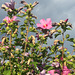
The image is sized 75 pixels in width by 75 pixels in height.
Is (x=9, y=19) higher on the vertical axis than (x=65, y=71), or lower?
higher

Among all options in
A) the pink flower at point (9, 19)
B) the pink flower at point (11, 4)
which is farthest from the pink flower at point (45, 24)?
the pink flower at point (11, 4)

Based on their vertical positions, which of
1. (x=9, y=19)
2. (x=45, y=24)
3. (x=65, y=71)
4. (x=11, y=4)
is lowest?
(x=65, y=71)

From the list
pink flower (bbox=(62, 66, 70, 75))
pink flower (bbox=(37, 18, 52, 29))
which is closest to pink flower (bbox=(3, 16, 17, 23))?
pink flower (bbox=(37, 18, 52, 29))

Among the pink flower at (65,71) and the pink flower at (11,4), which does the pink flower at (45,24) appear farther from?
the pink flower at (65,71)

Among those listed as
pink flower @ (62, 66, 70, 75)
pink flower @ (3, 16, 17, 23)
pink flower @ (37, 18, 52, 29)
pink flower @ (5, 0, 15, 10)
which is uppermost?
pink flower @ (5, 0, 15, 10)

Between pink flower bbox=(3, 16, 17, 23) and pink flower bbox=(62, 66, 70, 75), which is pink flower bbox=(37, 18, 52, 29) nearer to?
pink flower bbox=(3, 16, 17, 23)

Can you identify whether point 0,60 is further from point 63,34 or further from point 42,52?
point 63,34

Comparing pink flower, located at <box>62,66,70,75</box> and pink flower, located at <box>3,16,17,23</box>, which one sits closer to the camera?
pink flower, located at <box>62,66,70,75</box>

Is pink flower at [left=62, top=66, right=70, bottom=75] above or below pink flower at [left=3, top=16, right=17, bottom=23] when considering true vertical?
below

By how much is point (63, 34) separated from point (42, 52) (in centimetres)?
80

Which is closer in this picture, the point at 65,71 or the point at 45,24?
the point at 65,71

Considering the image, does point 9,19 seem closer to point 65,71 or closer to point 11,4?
point 11,4

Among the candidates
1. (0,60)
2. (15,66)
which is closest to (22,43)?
(15,66)

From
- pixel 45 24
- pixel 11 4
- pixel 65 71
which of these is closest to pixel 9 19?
pixel 11 4
